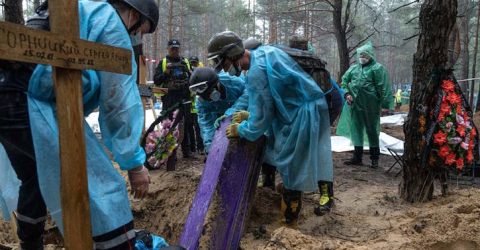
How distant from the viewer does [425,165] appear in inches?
150

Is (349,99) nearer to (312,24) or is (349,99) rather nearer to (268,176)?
(268,176)

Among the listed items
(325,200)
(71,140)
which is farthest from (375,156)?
(71,140)

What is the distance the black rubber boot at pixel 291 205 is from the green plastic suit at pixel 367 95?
2849mm

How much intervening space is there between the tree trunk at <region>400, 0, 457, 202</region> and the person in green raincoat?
6.52ft

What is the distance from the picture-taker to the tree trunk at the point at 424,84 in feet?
12.1

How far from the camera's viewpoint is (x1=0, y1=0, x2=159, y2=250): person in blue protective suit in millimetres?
1776

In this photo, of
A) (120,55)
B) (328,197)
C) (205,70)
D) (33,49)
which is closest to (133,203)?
(205,70)

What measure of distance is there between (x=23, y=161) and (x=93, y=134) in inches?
15.2

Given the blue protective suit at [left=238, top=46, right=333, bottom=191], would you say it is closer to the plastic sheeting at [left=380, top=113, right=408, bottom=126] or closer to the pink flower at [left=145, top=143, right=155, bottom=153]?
the pink flower at [left=145, top=143, right=155, bottom=153]

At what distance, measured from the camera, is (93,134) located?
1.87 meters

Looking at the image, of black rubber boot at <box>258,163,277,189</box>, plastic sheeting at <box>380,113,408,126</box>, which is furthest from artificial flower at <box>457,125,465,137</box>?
plastic sheeting at <box>380,113,408,126</box>

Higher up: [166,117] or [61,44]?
[61,44]

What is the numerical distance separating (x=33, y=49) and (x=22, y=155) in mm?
742

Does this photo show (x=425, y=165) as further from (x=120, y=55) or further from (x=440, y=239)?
(x=120, y=55)
